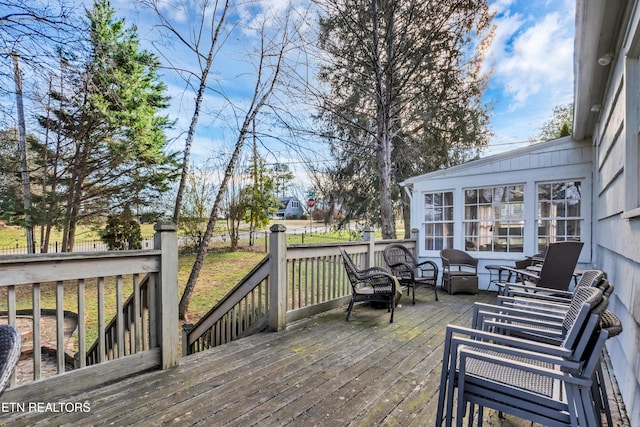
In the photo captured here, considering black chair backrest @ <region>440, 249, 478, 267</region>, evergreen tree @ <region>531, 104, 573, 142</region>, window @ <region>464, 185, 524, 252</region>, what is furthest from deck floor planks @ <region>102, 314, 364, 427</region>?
evergreen tree @ <region>531, 104, 573, 142</region>

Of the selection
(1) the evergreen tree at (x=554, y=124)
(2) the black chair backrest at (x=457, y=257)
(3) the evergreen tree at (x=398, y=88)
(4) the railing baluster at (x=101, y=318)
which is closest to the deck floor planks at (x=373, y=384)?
(4) the railing baluster at (x=101, y=318)

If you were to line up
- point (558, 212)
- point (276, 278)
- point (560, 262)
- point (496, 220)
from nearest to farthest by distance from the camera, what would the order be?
1. point (560, 262)
2. point (276, 278)
3. point (558, 212)
4. point (496, 220)

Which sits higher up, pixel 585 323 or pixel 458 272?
pixel 585 323

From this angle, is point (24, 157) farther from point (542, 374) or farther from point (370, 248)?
point (542, 374)

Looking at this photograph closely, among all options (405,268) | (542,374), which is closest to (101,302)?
(542,374)

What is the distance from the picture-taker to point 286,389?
2215 mm

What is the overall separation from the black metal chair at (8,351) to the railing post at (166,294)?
1.39m

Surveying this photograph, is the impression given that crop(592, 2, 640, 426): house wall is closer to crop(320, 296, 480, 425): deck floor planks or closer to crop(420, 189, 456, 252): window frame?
crop(320, 296, 480, 425): deck floor planks

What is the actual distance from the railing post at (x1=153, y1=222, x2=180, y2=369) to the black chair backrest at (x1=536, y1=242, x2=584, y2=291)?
364 centimetres

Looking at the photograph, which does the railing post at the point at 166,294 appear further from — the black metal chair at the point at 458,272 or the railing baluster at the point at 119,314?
the black metal chair at the point at 458,272

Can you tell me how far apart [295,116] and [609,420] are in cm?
601

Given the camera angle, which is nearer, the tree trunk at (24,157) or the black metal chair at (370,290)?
the black metal chair at (370,290)

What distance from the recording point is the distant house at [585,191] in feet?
6.21

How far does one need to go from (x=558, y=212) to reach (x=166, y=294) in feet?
19.4
